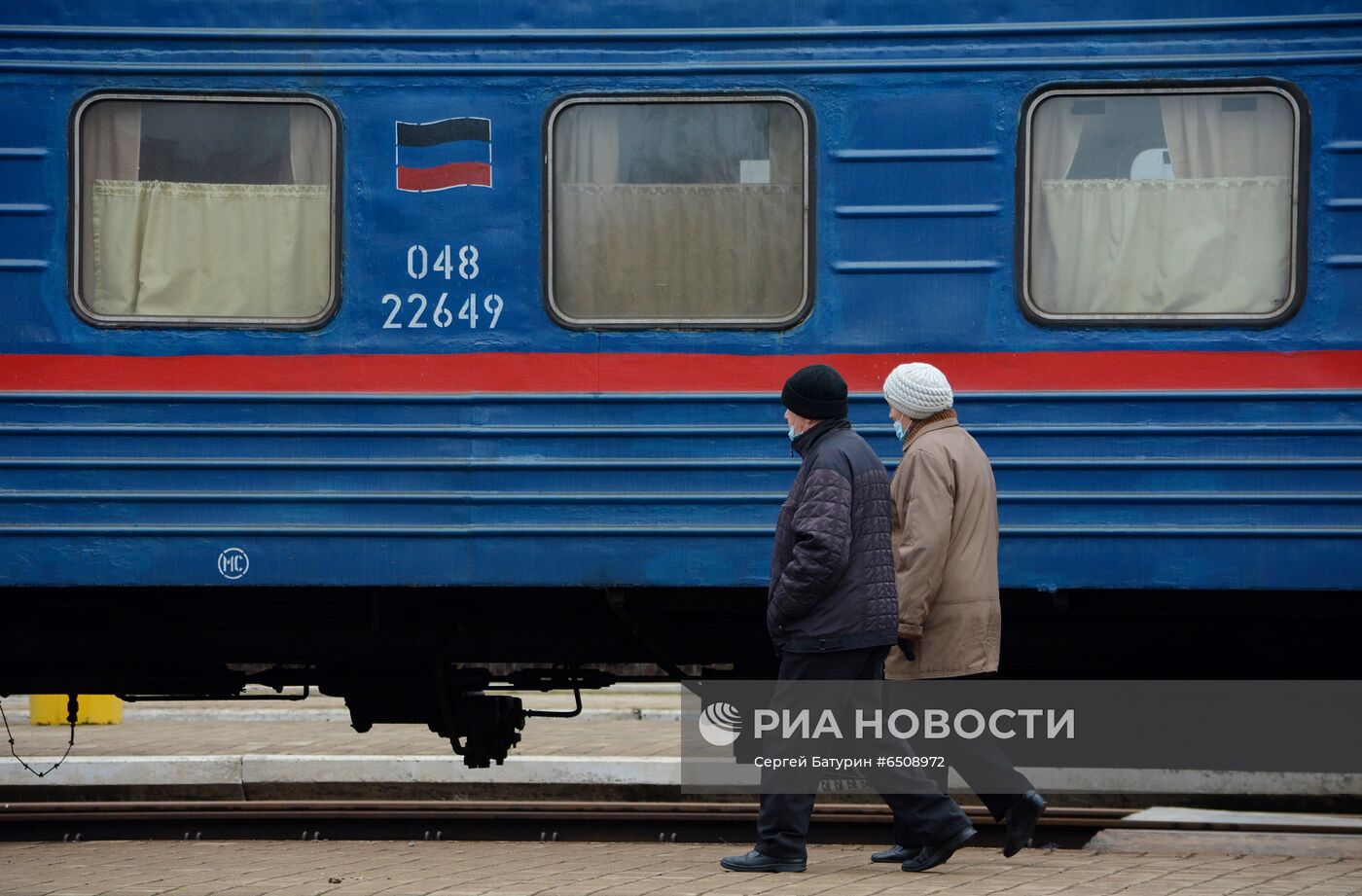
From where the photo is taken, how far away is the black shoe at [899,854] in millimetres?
6180

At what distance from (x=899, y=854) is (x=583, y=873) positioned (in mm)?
1176

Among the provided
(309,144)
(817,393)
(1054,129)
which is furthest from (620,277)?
(1054,129)

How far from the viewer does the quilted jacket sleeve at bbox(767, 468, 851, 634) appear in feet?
18.6

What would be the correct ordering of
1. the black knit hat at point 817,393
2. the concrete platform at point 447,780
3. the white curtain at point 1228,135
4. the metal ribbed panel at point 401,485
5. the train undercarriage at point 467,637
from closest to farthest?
the black knit hat at point 817,393 → the white curtain at point 1228,135 → the metal ribbed panel at point 401,485 → the train undercarriage at point 467,637 → the concrete platform at point 447,780

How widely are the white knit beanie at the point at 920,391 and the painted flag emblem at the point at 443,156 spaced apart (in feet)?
5.64

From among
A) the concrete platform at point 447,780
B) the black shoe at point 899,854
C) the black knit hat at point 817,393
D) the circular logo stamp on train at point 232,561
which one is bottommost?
the concrete platform at point 447,780

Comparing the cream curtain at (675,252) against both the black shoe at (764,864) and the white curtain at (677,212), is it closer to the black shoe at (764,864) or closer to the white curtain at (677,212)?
the white curtain at (677,212)

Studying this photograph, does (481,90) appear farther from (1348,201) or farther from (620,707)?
(620,707)

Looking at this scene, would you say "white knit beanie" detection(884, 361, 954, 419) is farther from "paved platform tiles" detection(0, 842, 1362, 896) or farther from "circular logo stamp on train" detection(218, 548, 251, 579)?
"circular logo stamp on train" detection(218, 548, 251, 579)

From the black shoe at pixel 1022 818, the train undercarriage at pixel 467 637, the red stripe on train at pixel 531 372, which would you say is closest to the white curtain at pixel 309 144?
the red stripe on train at pixel 531 372

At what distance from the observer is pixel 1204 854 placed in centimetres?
694

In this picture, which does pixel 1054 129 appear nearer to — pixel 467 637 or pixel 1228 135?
pixel 1228 135

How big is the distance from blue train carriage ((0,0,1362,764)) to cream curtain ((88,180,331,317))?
1cm

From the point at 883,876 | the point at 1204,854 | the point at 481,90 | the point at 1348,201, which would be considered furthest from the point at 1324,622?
the point at 481,90
